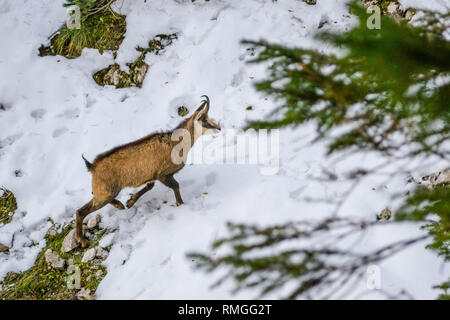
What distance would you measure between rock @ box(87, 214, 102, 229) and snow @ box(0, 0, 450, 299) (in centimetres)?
14

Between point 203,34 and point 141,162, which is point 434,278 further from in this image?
point 203,34

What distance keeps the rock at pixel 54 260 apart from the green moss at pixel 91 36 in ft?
11.5

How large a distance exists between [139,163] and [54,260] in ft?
4.83

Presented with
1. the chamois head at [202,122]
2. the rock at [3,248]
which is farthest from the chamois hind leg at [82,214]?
the chamois head at [202,122]

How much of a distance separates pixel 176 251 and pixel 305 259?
7.59 ft

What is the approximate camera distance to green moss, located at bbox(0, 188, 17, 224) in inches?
193

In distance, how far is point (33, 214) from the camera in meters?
4.84

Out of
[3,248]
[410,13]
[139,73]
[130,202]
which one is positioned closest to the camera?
[3,248]

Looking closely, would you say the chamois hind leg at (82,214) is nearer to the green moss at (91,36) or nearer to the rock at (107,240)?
the rock at (107,240)

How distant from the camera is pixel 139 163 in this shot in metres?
4.16

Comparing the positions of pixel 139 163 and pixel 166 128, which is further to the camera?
pixel 166 128

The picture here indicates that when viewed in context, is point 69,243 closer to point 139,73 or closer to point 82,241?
point 82,241

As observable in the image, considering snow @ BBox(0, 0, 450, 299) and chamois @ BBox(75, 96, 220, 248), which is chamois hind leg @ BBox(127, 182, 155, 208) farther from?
chamois @ BBox(75, 96, 220, 248)

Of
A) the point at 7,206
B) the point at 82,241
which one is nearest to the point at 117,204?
the point at 82,241
